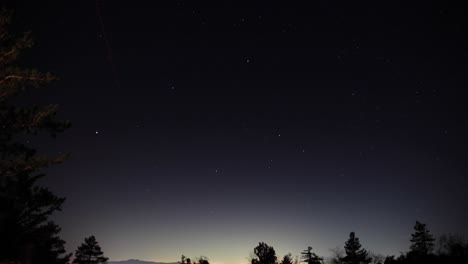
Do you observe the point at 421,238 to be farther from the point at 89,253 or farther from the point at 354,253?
the point at 89,253

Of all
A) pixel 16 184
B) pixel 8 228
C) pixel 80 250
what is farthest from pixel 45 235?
pixel 80 250

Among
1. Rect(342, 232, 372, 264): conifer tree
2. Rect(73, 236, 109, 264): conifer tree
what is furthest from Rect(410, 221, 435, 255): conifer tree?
Rect(73, 236, 109, 264): conifer tree

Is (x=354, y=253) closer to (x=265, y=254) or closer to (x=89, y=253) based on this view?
(x=265, y=254)

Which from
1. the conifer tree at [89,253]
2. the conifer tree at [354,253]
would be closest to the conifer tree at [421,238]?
A: the conifer tree at [354,253]

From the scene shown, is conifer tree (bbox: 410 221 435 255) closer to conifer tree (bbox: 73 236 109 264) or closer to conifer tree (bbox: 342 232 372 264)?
conifer tree (bbox: 342 232 372 264)

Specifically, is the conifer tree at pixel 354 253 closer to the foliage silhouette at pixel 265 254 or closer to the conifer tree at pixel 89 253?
the foliage silhouette at pixel 265 254

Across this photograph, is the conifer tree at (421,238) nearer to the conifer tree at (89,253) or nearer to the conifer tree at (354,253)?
the conifer tree at (354,253)

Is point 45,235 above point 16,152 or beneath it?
beneath

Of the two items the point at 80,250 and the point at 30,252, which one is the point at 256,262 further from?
the point at 30,252

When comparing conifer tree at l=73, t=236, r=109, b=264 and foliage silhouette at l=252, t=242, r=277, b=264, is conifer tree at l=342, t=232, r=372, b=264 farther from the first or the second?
conifer tree at l=73, t=236, r=109, b=264

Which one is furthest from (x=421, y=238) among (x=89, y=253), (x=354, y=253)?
(x=89, y=253)

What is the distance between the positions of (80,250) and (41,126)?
4963cm

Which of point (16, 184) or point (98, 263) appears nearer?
point (16, 184)

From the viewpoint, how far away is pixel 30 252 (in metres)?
12.2
